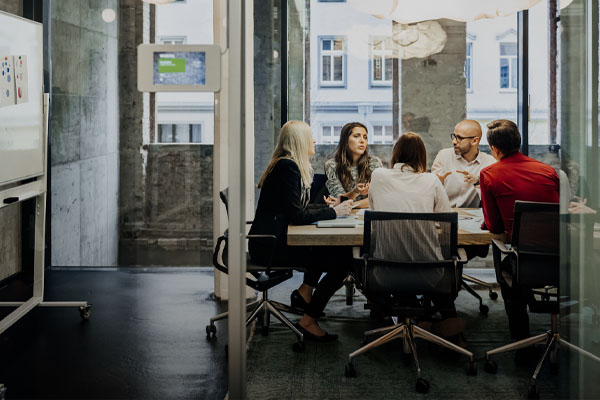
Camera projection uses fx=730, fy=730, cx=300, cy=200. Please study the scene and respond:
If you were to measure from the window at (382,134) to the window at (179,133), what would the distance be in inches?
85.7

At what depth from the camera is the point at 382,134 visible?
21.7 ft

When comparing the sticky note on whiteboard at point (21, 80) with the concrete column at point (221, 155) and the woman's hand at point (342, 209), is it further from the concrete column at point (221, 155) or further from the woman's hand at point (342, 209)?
the woman's hand at point (342, 209)

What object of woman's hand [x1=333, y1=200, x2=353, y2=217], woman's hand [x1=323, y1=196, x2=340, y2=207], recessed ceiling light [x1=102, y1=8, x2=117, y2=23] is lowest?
woman's hand [x1=333, y1=200, x2=353, y2=217]

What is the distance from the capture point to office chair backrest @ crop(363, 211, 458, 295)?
365cm

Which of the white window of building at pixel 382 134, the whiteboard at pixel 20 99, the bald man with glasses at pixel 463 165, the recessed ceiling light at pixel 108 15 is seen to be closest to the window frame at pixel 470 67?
the white window of building at pixel 382 134

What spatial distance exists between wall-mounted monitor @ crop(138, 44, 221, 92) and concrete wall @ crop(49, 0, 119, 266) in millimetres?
1395

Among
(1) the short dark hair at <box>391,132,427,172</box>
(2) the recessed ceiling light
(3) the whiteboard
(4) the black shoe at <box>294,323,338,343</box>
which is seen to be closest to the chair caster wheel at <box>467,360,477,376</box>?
(4) the black shoe at <box>294,323,338,343</box>

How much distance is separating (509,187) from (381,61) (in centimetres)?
276

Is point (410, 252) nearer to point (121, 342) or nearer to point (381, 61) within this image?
point (121, 342)

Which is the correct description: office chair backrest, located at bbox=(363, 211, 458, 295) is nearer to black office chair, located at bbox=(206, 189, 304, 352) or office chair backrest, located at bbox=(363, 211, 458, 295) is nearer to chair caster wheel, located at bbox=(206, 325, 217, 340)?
black office chair, located at bbox=(206, 189, 304, 352)

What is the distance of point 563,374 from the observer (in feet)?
8.48

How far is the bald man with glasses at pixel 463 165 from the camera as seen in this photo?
5344 millimetres

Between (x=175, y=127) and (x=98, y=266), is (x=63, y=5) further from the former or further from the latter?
(x=98, y=266)

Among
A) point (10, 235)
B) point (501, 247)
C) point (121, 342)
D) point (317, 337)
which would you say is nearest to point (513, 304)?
point (501, 247)
